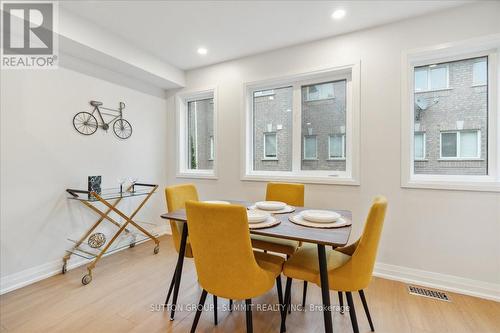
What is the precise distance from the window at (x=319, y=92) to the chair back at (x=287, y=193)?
1.18 metres

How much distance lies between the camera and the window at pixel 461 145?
7.44 ft

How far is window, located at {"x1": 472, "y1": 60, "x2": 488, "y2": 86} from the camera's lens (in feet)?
7.38

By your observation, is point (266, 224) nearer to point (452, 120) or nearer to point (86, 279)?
point (86, 279)

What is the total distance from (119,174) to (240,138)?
1735 mm

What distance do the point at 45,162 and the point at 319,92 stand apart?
10.5ft

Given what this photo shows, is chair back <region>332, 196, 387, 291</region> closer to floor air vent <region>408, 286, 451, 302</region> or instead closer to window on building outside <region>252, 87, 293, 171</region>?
floor air vent <region>408, 286, 451, 302</region>

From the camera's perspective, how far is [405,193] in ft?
7.91

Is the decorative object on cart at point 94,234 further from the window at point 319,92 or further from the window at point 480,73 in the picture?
the window at point 480,73

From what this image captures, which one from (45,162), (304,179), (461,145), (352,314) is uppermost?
(461,145)

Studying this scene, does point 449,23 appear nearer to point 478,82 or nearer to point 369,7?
point 478,82

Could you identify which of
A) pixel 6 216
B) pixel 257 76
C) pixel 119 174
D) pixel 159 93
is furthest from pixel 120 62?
pixel 6 216

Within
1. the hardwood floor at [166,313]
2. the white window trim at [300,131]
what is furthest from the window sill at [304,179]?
the hardwood floor at [166,313]

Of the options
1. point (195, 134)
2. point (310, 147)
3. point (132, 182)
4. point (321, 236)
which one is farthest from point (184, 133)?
point (321, 236)

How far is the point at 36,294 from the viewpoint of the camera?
2145mm
